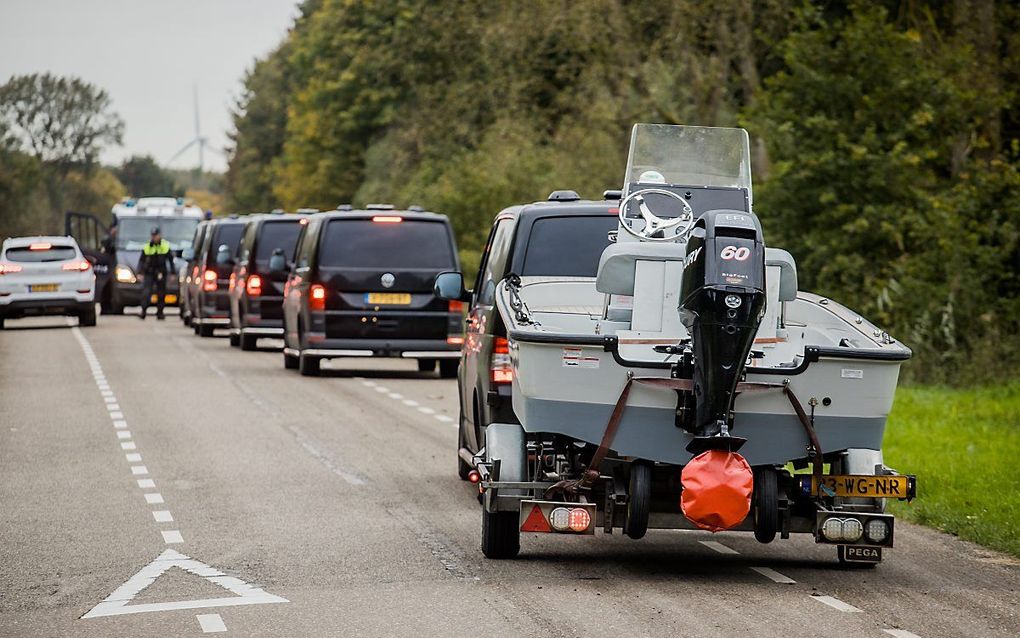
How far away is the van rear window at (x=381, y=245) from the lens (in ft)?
76.6

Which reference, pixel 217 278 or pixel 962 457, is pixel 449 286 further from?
pixel 217 278

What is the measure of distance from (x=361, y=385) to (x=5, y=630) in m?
15.2

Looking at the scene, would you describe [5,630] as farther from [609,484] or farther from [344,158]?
[344,158]

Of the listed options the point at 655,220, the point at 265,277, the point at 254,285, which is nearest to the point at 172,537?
the point at 655,220

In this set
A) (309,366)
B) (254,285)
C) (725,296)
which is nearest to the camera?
(725,296)

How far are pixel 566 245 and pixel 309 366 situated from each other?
1279cm

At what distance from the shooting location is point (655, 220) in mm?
10898

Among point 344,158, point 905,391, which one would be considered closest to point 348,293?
point 905,391

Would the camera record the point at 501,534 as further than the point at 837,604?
Yes

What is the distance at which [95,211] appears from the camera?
154250 millimetres

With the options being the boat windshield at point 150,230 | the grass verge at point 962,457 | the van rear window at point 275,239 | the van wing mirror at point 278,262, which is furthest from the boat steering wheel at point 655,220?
the boat windshield at point 150,230

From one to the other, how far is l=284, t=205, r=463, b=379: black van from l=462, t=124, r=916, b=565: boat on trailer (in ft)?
44.6

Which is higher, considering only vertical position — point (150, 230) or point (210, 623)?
point (210, 623)

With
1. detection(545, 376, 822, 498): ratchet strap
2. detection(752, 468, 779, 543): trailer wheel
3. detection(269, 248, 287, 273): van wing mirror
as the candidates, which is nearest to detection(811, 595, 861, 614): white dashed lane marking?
detection(752, 468, 779, 543): trailer wheel
